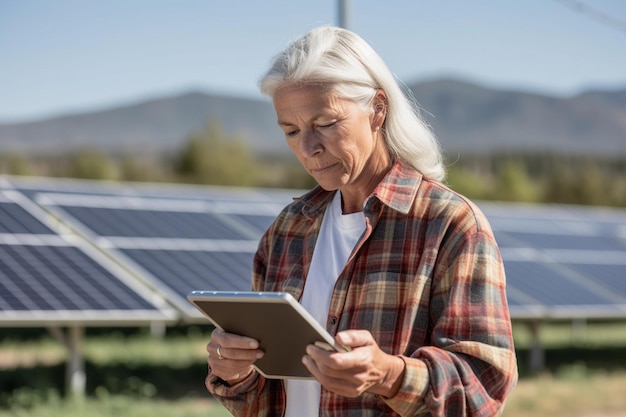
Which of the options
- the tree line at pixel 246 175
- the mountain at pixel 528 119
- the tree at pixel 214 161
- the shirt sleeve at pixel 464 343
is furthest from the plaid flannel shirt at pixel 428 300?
the mountain at pixel 528 119

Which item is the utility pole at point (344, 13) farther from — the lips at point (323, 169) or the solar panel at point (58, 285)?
the lips at point (323, 169)

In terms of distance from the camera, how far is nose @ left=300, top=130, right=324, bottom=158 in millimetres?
2328

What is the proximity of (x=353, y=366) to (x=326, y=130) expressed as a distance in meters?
0.56

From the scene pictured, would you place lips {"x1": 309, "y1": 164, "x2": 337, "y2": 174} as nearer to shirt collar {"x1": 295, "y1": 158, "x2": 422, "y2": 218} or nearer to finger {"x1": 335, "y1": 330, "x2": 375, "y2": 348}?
shirt collar {"x1": 295, "y1": 158, "x2": 422, "y2": 218}

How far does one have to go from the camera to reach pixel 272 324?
2.15 metres

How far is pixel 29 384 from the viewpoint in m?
9.05

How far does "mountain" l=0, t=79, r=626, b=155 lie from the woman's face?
109 m

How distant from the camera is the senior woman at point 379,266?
218 centimetres

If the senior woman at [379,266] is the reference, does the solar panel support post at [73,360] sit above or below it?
below

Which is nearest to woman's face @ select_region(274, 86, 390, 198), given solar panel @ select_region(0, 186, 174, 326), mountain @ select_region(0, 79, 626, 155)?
solar panel @ select_region(0, 186, 174, 326)

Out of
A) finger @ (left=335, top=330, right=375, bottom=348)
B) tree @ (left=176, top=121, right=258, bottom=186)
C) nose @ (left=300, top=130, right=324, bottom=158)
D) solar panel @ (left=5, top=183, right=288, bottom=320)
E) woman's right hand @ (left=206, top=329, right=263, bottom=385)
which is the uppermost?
nose @ (left=300, top=130, right=324, bottom=158)

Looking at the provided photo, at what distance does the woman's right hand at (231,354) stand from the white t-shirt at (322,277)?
0.43 feet

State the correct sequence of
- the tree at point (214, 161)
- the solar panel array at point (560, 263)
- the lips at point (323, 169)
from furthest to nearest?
the tree at point (214, 161) → the solar panel array at point (560, 263) → the lips at point (323, 169)

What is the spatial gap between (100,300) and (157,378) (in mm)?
2040
